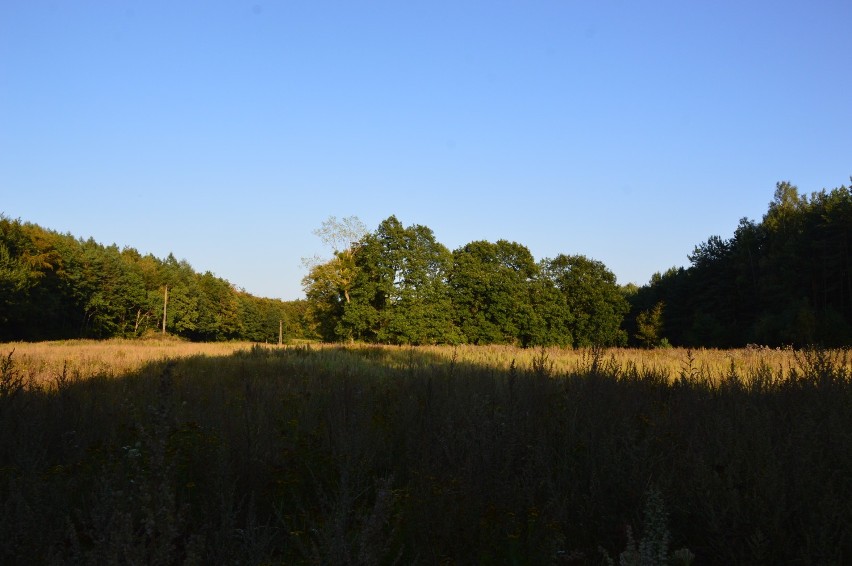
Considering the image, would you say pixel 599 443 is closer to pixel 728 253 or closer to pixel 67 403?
pixel 67 403

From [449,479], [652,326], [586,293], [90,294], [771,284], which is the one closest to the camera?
[449,479]

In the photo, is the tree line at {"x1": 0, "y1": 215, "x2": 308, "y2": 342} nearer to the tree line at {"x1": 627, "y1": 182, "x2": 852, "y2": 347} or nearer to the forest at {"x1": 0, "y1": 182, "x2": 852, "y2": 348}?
the forest at {"x1": 0, "y1": 182, "x2": 852, "y2": 348}

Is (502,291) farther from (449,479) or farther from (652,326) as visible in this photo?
(449,479)

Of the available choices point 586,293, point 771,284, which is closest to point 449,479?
point 771,284

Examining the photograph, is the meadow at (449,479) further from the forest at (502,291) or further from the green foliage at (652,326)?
the green foliage at (652,326)

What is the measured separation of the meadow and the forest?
36106 mm

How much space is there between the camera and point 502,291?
4972 centimetres

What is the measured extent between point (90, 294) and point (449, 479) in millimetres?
68892

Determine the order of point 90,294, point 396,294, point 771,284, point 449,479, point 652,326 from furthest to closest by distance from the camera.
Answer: point 652,326 < point 90,294 < point 771,284 < point 396,294 < point 449,479

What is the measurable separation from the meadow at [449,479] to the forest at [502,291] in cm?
3611

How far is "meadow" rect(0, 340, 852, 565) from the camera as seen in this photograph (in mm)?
2465

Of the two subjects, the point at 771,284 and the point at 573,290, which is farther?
the point at 573,290

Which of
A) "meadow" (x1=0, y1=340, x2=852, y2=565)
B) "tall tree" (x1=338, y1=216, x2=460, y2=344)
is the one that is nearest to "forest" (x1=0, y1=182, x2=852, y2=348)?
"tall tree" (x1=338, y1=216, x2=460, y2=344)

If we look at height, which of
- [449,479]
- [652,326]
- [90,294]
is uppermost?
[90,294]
